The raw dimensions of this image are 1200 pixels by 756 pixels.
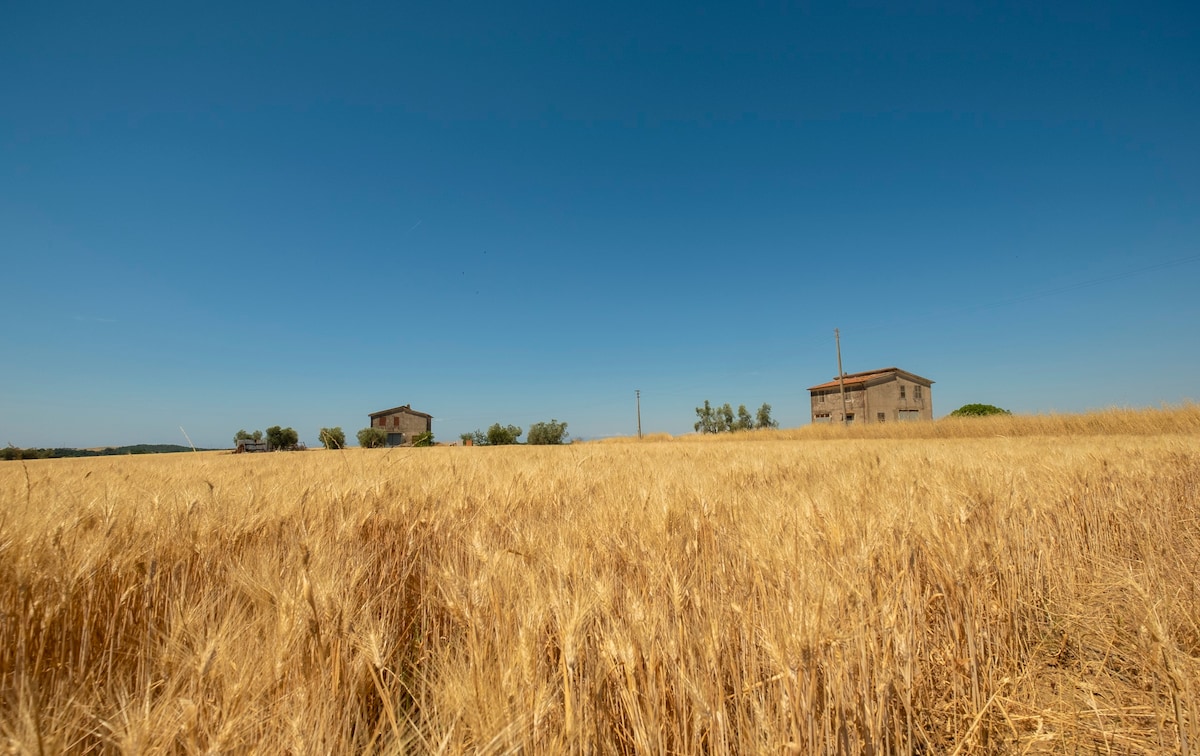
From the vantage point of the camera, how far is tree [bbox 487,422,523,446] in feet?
138

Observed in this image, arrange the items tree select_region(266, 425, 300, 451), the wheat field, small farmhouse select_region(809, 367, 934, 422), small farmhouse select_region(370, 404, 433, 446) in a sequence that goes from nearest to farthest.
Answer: the wheat field
tree select_region(266, 425, 300, 451)
small farmhouse select_region(809, 367, 934, 422)
small farmhouse select_region(370, 404, 433, 446)

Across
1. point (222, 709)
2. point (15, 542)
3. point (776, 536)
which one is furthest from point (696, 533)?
point (15, 542)

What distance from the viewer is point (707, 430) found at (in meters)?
57.2

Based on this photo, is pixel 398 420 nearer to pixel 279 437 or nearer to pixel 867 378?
pixel 279 437

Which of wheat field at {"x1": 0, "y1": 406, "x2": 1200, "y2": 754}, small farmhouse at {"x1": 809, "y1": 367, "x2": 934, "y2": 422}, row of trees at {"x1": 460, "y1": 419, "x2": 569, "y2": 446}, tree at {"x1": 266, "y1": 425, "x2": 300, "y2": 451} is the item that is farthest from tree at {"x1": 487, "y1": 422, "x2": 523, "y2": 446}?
wheat field at {"x1": 0, "y1": 406, "x2": 1200, "y2": 754}

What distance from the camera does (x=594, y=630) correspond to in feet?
4.17

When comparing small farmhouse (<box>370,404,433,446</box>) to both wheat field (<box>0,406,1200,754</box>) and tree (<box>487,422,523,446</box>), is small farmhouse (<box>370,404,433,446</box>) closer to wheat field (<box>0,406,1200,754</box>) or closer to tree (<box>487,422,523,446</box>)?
tree (<box>487,422,523,446</box>)

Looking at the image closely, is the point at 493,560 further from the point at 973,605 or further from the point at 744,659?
the point at 973,605

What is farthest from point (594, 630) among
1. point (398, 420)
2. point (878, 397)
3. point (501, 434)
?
point (398, 420)

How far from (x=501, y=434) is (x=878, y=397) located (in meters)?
36.4

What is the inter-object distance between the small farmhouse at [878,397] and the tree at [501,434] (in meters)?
30.9

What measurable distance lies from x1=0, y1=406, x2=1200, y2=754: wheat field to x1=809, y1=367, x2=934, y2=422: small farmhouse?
1795 inches

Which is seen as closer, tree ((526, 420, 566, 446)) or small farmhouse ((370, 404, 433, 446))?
tree ((526, 420, 566, 446))

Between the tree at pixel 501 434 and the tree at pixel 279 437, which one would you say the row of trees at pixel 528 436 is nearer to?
the tree at pixel 501 434
